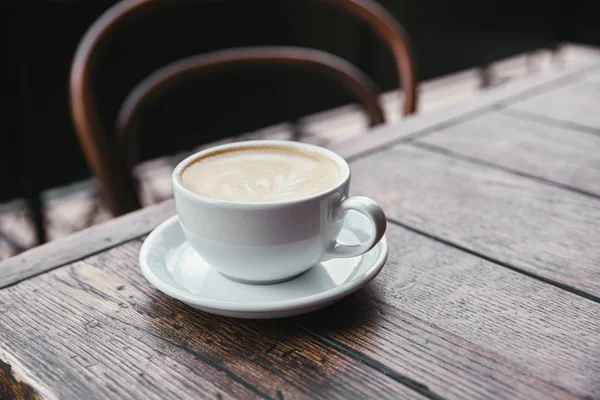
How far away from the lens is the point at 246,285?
15.1 inches

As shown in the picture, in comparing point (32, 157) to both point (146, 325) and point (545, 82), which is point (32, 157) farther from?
point (146, 325)

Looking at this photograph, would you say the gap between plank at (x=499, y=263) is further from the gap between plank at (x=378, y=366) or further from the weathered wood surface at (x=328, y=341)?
the gap between plank at (x=378, y=366)

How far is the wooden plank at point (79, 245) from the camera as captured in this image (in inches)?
16.5

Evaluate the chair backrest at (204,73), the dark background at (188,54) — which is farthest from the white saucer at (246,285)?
the dark background at (188,54)

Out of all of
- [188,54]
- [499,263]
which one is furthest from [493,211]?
[188,54]

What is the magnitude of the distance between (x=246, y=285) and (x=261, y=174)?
67 millimetres

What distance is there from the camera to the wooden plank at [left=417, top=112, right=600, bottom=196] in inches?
23.1

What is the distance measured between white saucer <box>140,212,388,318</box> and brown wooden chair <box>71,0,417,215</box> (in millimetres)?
299

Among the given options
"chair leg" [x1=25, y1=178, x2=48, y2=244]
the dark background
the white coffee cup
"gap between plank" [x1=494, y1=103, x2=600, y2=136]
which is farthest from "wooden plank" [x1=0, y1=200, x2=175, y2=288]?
"chair leg" [x1=25, y1=178, x2=48, y2=244]

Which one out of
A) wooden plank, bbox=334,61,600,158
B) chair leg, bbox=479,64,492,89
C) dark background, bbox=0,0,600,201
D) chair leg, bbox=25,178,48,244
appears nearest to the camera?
wooden plank, bbox=334,61,600,158


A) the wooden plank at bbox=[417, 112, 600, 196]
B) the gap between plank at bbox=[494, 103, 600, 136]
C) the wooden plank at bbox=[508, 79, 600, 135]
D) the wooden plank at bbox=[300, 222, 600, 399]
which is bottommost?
the wooden plank at bbox=[508, 79, 600, 135]

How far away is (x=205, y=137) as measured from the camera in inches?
78.7

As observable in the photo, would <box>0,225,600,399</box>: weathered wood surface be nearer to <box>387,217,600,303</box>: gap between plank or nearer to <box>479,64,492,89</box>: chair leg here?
<box>387,217,600,303</box>: gap between plank

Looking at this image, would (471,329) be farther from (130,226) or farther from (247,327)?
(130,226)
